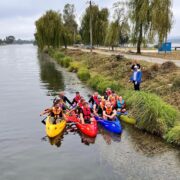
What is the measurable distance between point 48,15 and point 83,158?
44.9 metres

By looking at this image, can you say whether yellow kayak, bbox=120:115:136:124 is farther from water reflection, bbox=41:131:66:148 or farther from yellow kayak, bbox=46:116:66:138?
water reflection, bbox=41:131:66:148

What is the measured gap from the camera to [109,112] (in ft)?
52.2

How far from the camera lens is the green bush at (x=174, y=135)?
1265 cm

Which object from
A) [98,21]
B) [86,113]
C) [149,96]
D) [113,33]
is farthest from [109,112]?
[98,21]

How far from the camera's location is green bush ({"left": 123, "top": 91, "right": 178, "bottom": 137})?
45.6 feet

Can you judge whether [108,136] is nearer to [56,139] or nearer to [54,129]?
[56,139]

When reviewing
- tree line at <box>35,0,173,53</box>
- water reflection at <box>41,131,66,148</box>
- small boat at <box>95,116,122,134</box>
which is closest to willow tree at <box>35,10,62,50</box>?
tree line at <box>35,0,173,53</box>

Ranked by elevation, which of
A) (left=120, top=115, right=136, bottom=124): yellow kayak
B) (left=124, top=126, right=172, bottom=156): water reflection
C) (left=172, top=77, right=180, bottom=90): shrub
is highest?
(left=172, top=77, right=180, bottom=90): shrub

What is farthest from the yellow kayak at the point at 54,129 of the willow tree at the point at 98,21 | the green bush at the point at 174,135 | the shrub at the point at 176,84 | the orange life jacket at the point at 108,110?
the willow tree at the point at 98,21

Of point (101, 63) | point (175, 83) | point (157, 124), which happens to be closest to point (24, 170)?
point (157, 124)

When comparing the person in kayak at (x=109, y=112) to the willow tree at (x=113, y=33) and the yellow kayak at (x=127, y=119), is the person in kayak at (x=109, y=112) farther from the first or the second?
the willow tree at (x=113, y=33)

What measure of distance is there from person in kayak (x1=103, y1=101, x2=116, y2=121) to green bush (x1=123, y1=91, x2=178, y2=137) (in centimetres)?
92

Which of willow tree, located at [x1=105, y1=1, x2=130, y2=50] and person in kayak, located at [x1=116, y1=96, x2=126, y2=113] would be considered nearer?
person in kayak, located at [x1=116, y1=96, x2=126, y2=113]

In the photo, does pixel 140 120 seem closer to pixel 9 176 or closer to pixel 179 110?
pixel 179 110
